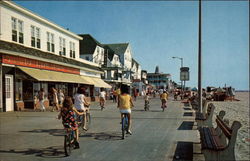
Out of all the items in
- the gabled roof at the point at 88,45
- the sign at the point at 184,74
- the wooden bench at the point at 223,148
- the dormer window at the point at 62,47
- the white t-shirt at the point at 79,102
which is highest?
the gabled roof at the point at 88,45

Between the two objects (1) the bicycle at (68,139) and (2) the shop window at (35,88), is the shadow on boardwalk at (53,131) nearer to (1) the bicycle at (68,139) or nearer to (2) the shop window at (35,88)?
(1) the bicycle at (68,139)

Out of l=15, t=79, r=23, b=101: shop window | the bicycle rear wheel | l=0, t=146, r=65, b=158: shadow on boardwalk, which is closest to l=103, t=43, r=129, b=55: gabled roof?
l=15, t=79, r=23, b=101: shop window

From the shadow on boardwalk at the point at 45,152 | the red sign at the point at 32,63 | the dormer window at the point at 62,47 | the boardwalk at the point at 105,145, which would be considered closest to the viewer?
the boardwalk at the point at 105,145

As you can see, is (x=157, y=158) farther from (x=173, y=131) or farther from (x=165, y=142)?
(x=173, y=131)

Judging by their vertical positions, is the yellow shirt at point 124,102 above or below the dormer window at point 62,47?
below

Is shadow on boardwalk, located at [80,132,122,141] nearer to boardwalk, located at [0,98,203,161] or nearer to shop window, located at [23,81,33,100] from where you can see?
boardwalk, located at [0,98,203,161]

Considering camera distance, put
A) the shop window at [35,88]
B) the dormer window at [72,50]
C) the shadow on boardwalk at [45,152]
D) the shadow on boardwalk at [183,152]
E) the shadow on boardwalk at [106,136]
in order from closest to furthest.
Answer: the shadow on boardwalk at [183,152], the shadow on boardwalk at [45,152], the shadow on boardwalk at [106,136], the shop window at [35,88], the dormer window at [72,50]

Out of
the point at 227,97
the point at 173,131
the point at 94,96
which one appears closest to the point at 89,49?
the point at 94,96

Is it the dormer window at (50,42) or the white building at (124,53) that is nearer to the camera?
the dormer window at (50,42)

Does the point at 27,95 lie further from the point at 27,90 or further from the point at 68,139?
the point at 68,139

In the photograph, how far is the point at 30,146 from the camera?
7711 millimetres

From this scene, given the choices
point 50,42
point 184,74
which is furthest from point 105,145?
point 50,42

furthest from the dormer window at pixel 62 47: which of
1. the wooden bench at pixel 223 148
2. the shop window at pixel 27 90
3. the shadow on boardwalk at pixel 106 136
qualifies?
the wooden bench at pixel 223 148

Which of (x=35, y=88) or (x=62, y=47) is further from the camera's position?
(x=62, y=47)
